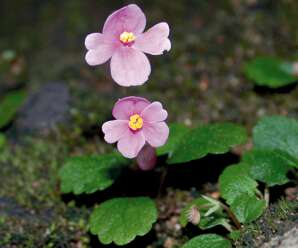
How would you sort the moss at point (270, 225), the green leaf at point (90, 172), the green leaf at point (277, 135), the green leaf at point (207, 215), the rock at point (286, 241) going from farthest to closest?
the green leaf at point (90, 172), the green leaf at point (277, 135), the green leaf at point (207, 215), the moss at point (270, 225), the rock at point (286, 241)

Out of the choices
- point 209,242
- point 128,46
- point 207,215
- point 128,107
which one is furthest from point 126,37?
point 209,242

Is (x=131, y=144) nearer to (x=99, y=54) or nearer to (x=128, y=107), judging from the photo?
(x=128, y=107)

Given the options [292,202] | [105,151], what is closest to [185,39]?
[105,151]

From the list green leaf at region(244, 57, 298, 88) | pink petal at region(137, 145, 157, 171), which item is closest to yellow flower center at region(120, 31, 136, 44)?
pink petal at region(137, 145, 157, 171)

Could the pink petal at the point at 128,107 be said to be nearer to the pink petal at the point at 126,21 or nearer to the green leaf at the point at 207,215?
the pink petal at the point at 126,21

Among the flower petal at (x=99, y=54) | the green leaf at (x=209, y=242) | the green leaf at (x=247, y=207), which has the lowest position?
the green leaf at (x=209, y=242)

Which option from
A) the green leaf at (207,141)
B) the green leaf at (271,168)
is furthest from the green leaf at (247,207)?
the green leaf at (207,141)

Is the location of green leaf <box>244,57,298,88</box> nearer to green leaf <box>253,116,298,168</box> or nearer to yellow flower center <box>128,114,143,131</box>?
green leaf <box>253,116,298,168</box>
